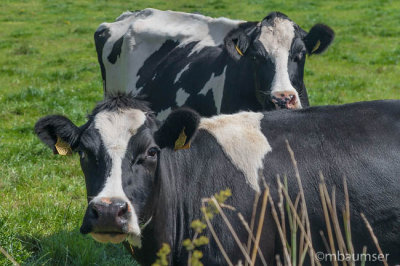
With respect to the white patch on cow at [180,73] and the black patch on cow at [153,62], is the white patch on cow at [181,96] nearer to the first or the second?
the white patch on cow at [180,73]

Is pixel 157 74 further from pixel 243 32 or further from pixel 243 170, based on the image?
pixel 243 170

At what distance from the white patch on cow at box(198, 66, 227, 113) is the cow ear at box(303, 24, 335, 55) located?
1092 mm

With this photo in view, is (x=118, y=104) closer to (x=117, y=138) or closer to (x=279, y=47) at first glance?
(x=117, y=138)

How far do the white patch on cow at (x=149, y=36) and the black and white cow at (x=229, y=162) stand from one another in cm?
382

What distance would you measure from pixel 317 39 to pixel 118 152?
446 centimetres

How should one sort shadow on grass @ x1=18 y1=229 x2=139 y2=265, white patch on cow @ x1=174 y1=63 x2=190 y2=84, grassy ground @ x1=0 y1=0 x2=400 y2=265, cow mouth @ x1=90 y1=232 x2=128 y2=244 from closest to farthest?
cow mouth @ x1=90 y1=232 x2=128 y2=244
shadow on grass @ x1=18 y1=229 x2=139 y2=265
grassy ground @ x1=0 y1=0 x2=400 y2=265
white patch on cow @ x1=174 y1=63 x2=190 y2=84

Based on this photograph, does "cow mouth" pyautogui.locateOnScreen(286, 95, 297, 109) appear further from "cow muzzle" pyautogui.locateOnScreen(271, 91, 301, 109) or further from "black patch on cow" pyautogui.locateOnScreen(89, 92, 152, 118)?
"black patch on cow" pyautogui.locateOnScreen(89, 92, 152, 118)

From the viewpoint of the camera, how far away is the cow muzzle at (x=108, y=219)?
3.95 metres

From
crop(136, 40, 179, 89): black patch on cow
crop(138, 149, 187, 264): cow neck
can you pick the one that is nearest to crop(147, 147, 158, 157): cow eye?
crop(138, 149, 187, 264): cow neck

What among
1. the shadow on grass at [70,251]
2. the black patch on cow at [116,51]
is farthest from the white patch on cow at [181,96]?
the shadow on grass at [70,251]

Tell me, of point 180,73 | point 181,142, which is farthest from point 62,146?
point 180,73

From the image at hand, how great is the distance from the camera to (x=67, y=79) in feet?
48.1

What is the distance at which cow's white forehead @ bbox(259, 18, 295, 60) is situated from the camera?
756cm

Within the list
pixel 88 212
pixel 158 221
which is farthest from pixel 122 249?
pixel 88 212
